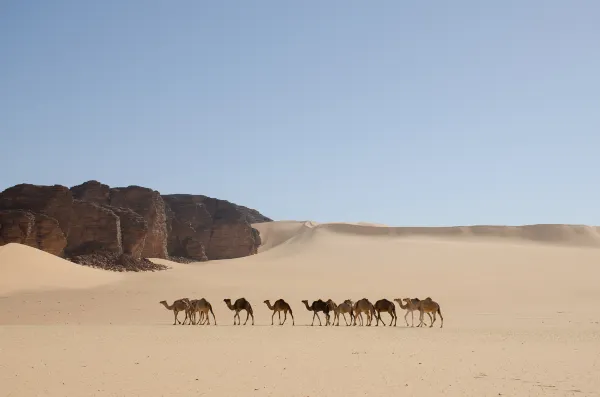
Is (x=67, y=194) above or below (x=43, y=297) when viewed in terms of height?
above

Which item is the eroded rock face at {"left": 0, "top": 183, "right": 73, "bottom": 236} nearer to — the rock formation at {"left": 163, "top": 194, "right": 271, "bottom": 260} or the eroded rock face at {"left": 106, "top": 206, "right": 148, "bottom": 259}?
the eroded rock face at {"left": 106, "top": 206, "right": 148, "bottom": 259}

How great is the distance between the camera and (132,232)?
52.7m

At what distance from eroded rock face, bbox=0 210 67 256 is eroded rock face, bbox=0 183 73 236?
4928mm

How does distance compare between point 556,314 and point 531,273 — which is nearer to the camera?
point 556,314

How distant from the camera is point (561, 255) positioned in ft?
174

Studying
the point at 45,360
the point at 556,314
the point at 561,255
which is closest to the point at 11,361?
the point at 45,360

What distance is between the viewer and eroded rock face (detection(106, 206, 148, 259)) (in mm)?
52000

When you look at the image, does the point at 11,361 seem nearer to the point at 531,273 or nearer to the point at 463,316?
the point at 463,316

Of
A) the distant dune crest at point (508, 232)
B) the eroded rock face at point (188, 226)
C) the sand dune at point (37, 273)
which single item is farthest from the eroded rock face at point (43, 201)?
the distant dune crest at point (508, 232)

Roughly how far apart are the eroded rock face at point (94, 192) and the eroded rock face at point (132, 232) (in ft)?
34.8

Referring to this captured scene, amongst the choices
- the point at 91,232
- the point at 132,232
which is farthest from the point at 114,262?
the point at 132,232

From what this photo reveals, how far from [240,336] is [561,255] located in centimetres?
4538

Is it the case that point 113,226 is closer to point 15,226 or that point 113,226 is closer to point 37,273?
point 15,226

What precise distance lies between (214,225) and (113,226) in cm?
3133
